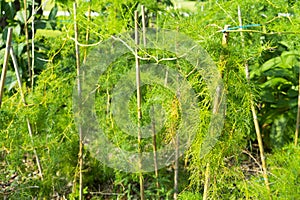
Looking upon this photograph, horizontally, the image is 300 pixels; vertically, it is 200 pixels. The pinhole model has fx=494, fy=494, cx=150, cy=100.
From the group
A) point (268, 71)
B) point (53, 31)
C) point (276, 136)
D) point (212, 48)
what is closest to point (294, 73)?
point (268, 71)

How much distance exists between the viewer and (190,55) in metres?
1.84

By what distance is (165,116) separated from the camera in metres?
2.25

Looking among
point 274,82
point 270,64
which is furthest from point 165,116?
point 274,82

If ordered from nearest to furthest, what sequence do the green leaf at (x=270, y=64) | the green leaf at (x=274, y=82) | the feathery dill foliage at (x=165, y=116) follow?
the feathery dill foliage at (x=165, y=116)
the green leaf at (x=270, y=64)
the green leaf at (x=274, y=82)

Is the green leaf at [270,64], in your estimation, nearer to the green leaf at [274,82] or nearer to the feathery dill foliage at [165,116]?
the feathery dill foliage at [165,116]

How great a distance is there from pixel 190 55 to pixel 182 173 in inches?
48.3

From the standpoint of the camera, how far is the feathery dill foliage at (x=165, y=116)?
182 cm

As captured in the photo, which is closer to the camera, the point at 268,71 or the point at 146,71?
the point at 146,71

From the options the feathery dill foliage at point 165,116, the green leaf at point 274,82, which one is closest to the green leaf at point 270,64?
the feathery dill foliage at point 165,116

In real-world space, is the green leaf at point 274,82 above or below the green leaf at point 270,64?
below

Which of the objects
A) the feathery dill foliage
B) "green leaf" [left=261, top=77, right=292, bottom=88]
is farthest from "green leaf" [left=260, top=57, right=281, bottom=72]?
"green leaf" [left=261, top=77, right=292, bottom=88]

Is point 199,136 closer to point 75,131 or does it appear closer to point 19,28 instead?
point 75,131

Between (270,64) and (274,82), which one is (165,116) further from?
(274,82)

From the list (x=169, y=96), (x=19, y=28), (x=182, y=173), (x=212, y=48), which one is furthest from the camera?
(x=19, y=28)
